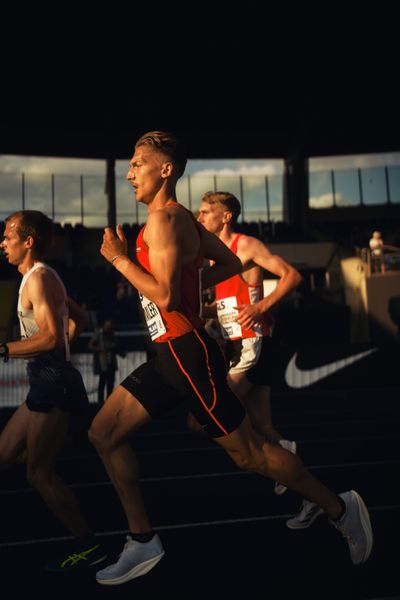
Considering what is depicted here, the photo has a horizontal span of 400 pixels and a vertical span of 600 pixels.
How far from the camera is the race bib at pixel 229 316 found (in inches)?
168

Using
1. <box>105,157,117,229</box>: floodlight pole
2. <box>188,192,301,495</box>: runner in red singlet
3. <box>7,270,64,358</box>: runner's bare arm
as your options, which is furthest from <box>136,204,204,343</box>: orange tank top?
<box>105,157,117,229</box>: floodlight pole

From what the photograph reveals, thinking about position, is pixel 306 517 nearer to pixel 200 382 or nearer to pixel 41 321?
pixel 200 382

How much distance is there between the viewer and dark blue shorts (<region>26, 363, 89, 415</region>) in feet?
9.30

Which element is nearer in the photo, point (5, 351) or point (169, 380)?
point (169, 380)

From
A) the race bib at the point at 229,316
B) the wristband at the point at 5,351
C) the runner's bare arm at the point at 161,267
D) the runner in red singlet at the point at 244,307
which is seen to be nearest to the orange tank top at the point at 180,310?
the runner's bare arm at the point at 161,267

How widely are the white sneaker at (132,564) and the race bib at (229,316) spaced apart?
1.92 meters

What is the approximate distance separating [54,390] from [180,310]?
2.58 feet

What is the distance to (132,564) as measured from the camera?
2615 millimetres

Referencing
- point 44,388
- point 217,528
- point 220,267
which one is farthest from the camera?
point 217,528

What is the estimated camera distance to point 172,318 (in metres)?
2.57

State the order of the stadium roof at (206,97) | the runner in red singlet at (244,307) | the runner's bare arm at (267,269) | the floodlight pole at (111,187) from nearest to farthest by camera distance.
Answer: the runner's bare arm at (267,269) → the runner in red singlet at (244,307) → the stadium roof at (206,97) → the floodlight pole at (111,187)

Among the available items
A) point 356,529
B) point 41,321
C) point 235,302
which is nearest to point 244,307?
point 235,302

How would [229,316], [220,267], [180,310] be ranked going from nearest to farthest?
[180,310], [220,267], [229,316]

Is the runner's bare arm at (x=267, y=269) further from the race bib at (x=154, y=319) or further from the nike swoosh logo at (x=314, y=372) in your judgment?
the nike swoosh logo at (x=314, y=372)
